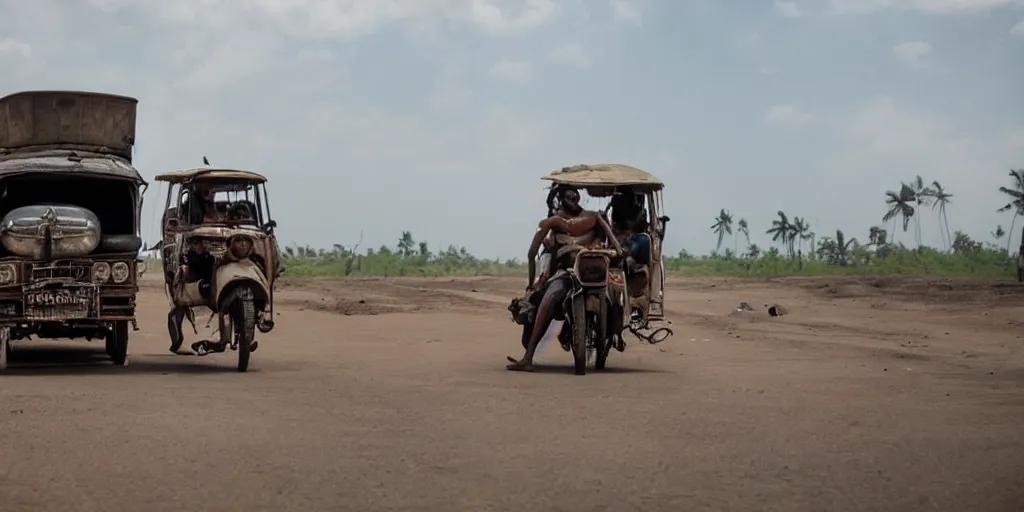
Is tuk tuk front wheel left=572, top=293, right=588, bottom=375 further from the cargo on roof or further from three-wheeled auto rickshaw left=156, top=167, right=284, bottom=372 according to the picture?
the cargo on roof

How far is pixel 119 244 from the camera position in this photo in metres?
14.7

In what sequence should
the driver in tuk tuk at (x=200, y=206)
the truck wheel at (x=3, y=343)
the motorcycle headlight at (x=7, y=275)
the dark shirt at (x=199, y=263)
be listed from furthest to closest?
1. the driver in tuk tuk at (x=200, y=206)
2. the dark shirt at (x=199, y=263)
3. the truck wheel at (x=3, y=343)
4. the motorcycle headlight at (x=7, y=275)

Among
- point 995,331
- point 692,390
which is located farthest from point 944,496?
point 995,331

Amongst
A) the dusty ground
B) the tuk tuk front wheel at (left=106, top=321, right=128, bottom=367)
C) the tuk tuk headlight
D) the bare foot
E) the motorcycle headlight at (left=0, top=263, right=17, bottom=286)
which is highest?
the tuk tuk headlight

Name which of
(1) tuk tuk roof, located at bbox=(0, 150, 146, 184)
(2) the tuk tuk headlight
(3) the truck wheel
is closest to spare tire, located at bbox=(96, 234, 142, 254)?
(1) tuk tuk roof, located at bbox=(0, 150, 146, 184)

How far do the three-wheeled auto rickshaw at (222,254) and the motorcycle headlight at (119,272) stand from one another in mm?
Result: 787

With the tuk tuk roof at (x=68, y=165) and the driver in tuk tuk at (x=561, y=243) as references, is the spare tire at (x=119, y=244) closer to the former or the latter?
the tuk tuk roof at (x=68, y=165)

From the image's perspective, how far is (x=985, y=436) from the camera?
30.3 ft

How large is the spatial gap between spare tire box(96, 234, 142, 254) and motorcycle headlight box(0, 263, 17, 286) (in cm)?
110

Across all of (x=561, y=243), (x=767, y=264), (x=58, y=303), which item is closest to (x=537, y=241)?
(x=561, y=243)

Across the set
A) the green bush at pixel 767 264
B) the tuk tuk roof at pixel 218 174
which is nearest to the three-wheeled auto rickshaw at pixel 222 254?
the tuk tuk roof at pixel 218 174

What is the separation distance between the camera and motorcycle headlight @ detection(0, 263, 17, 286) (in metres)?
13.8

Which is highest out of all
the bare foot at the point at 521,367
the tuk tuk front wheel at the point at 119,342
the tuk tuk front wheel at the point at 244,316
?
the tuk tuk front wheel at the point at 244,316

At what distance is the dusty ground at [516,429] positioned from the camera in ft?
22.7
